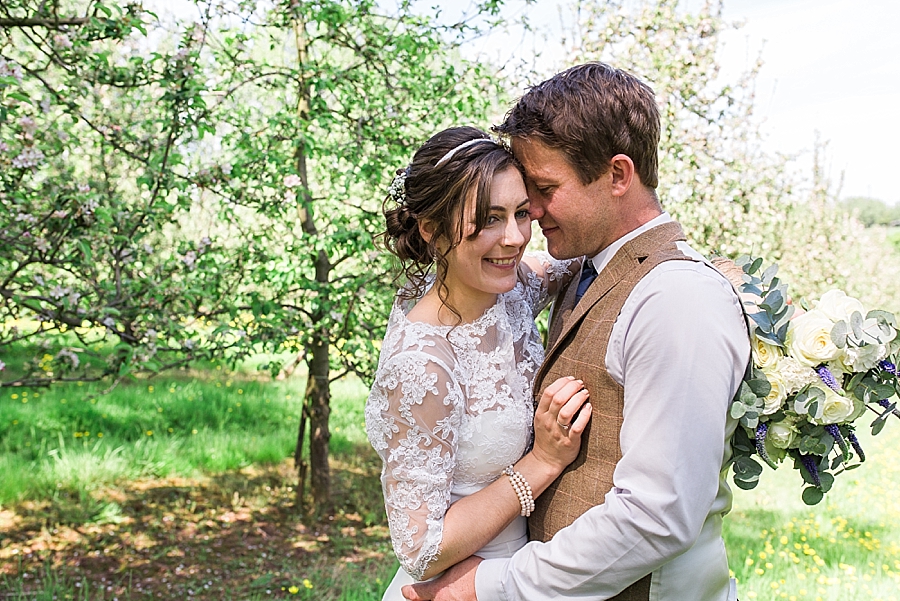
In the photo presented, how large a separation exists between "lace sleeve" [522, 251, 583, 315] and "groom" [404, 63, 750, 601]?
31 cm

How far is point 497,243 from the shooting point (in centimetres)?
197

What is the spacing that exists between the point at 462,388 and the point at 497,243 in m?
0.39

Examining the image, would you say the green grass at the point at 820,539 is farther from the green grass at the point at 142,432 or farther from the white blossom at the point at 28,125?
the white blossom at the point at 28,125

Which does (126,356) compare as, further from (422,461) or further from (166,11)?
(166,11)

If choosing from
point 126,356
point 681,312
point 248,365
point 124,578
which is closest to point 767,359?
point 681,312

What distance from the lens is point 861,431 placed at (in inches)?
326

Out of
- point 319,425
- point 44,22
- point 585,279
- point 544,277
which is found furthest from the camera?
point 319,425

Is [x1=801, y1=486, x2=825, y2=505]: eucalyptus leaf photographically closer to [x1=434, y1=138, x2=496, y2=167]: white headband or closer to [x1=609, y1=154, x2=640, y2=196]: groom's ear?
[x1=609, y1=154, x2=640, y2=196]: groom's ear

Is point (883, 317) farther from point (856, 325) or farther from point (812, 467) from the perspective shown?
point (812, 467)

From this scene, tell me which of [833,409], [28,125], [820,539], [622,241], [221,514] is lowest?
[820,539]

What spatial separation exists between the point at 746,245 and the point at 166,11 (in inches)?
187

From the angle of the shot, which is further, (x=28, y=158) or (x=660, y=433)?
(x=28, y=158)

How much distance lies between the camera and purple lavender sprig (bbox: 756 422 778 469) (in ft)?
5.53

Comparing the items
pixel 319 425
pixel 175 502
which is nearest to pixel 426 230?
pixel 319 425
